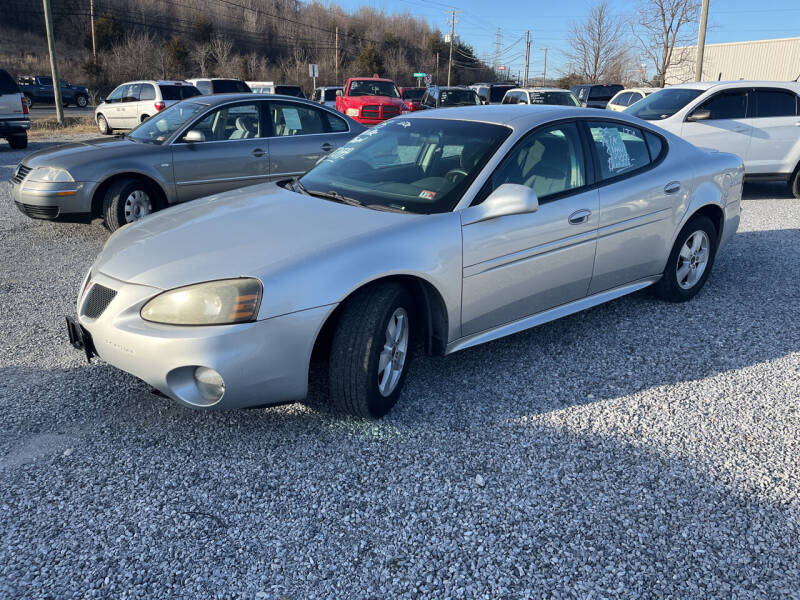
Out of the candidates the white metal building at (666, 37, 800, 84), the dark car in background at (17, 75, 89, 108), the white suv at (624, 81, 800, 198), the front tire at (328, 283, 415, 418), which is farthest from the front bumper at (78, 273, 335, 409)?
the dark car in background at (17, 75, 89, 108)

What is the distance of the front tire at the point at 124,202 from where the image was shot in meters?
6.78

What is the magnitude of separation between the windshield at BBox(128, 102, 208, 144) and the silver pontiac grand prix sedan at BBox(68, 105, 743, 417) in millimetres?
3693

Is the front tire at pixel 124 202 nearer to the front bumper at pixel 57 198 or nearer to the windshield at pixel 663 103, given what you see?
the front bumper at pixel 57 198

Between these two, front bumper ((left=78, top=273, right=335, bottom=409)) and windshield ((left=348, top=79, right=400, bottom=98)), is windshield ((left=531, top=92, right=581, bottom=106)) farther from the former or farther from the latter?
front bumper ((left=78, top=273, right=335, bottom=409))

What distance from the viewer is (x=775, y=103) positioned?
9.65m

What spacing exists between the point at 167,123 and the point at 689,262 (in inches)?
233

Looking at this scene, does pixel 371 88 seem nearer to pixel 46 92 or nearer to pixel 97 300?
pixel 97 300

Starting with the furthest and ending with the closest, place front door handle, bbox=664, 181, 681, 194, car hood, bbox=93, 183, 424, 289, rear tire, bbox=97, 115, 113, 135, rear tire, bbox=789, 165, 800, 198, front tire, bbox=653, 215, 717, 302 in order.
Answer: rear tire, bbox=97, 115, 113, 135
rear tire, bbox=789, 165, 800, 198
front tire, bbox=653, 215, 717, 302
front door handle, bbox=664, 181, 681, 194
car hood, bbox=93, 183, 424, 289

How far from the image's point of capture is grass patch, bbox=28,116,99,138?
21156 mm

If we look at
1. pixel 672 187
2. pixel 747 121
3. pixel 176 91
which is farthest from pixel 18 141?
pixel 672 187

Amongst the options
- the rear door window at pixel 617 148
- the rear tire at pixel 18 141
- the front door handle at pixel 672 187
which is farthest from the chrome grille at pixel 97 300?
the rear tire at pixel 18 141

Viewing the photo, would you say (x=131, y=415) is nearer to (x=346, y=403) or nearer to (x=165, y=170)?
(x=346, y=403)

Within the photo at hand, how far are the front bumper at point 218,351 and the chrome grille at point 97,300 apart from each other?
66 millimetres

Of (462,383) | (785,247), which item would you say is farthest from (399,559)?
(785,247)
